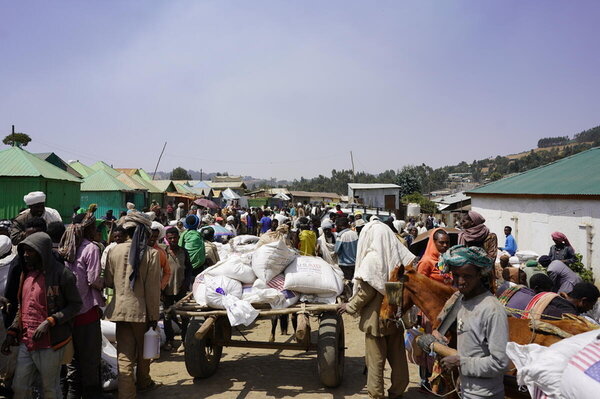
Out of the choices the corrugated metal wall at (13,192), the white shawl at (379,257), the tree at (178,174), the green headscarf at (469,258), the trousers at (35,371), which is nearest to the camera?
the green headscarf at (469,258)

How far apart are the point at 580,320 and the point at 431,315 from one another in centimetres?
109

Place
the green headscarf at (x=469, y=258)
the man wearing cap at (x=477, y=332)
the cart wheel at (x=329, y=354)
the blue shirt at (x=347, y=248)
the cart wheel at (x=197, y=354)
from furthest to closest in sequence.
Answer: the blue shirt at (x=347, y=248) < the cart wheel at (x=197, y=354) < the cart wheel at (x=329, y=354) < the green headscarf at (x=469, y=258) < the man wearing cap at (x=477, y=332)

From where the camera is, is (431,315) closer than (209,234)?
Yes

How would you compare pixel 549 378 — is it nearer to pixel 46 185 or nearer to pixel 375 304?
pixel 375 304

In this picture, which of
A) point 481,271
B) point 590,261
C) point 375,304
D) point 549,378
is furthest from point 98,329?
point 590,261

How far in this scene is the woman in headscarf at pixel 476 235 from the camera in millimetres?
5188

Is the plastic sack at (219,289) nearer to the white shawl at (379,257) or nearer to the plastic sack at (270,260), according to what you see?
the plastic sack at (270,260)

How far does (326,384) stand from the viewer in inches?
191

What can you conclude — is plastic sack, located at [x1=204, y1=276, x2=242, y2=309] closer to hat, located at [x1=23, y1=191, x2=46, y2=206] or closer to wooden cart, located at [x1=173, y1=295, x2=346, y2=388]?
wooden cart, located at [x1=173, y1=295, x2=346, y2=388]

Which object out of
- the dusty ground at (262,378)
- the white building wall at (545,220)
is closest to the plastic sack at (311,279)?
the dusty ground at (262,378)

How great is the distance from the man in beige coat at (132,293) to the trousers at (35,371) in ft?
2.37

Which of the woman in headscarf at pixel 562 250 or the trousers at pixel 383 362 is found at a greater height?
the woman in headscarf at pixel 562 250

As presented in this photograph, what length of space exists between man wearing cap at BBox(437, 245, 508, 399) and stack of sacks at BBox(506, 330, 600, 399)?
0.16m

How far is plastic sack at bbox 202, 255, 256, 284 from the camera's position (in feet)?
17.1
